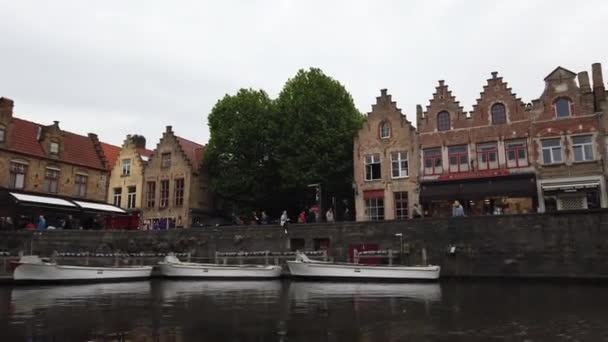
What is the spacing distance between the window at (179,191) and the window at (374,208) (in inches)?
654

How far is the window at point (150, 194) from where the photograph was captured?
42312 millimetres

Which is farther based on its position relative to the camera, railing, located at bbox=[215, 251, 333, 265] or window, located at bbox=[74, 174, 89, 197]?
window, located at bbox=[74, 174, 89, 197]

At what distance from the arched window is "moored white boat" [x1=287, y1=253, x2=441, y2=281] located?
41.7 ft

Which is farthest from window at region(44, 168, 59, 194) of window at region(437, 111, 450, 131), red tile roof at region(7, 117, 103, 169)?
window at region(437, 111, 450, 131)

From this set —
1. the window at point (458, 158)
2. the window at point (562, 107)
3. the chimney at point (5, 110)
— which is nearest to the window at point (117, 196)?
the chimney at point (5, 110)

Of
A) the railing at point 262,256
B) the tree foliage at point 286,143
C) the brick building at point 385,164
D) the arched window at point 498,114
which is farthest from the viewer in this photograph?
the tree foliage at point 286,143

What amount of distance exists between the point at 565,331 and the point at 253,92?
111ft

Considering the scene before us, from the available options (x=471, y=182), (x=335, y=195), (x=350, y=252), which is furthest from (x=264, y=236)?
(x=471, y=182)

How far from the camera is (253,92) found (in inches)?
1606

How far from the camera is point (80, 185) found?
41.2 metres

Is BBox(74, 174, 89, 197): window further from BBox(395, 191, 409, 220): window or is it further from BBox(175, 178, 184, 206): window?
BBox(395, 191, 409, 220): window

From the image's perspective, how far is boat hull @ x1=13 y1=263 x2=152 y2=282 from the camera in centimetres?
2242

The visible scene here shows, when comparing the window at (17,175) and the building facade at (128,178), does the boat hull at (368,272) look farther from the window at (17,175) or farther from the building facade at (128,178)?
the window at (17,175)

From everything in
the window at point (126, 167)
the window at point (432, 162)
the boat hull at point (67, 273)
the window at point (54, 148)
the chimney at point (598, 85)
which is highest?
the chimney at point (598, 85)
